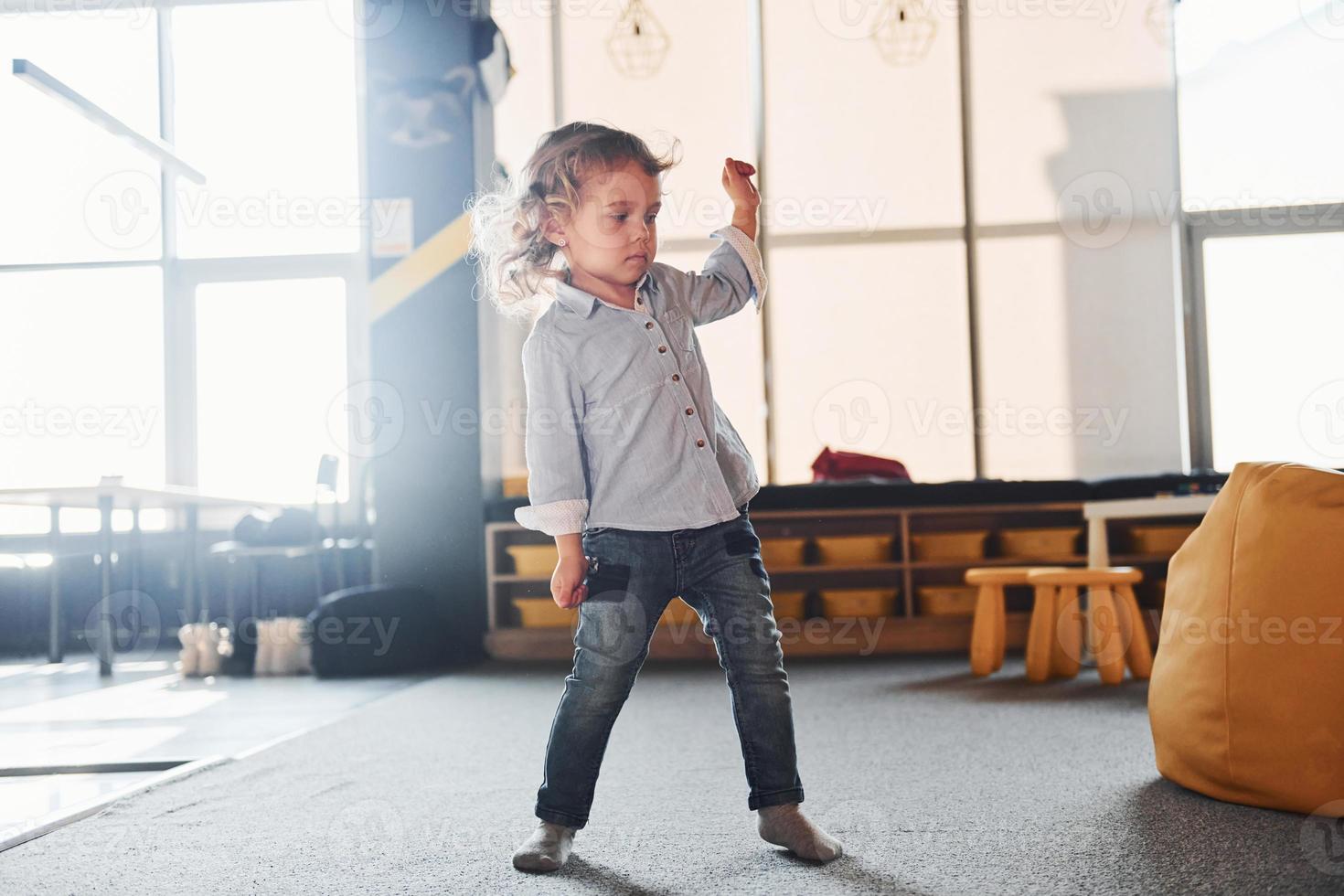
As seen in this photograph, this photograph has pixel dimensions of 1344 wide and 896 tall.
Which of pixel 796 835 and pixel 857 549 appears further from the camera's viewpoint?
pixel 857 549

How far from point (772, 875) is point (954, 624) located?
2.92 m

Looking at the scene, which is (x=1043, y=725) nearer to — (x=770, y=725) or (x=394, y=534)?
(x=770, y=725)

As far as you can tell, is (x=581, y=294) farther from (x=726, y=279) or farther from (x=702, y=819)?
(x=702, y=819)

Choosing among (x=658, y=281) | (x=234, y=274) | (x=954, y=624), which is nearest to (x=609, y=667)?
(x=658, y=281)

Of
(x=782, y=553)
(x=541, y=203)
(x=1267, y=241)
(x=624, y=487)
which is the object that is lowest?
(x=782, y=553)

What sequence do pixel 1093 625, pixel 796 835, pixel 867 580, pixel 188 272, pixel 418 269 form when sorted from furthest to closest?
pixel 188 272 → pixel 867 580 → pixel 418 269 → pixel 1093 625 → pixel 796 835

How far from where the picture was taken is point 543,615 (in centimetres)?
422

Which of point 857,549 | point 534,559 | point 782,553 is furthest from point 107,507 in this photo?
point 857,549

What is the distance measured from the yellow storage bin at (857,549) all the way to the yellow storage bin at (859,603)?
115mm

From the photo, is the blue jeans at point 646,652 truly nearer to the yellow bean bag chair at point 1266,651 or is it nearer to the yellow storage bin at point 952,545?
the yellow bean bag chair at point 1266,651

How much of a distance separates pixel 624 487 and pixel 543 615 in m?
2.90

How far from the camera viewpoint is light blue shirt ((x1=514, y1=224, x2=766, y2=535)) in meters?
1.41

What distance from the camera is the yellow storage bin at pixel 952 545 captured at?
13.5 feet

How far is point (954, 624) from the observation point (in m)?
4.05
